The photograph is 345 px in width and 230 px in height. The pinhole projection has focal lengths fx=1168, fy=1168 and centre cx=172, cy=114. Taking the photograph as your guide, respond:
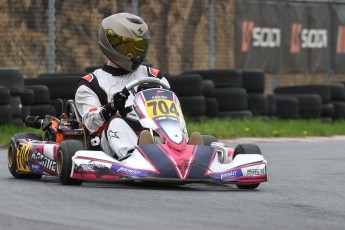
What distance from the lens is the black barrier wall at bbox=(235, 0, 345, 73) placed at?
60.8 ft

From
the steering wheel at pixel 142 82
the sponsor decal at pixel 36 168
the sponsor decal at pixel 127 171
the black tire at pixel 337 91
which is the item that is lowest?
the black tire at pixel 337 91

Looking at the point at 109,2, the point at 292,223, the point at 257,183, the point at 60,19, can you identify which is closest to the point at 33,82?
the point at 60,19

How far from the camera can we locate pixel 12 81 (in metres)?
13.1

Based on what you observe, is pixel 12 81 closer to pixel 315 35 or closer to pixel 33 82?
pixel 33 82

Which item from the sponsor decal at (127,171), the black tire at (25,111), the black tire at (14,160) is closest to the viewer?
the sponsor decal at (127,171)

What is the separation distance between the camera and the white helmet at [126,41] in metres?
8.73

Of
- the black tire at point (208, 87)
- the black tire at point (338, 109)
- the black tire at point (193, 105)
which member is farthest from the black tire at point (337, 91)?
the black tire at point (193, 105)

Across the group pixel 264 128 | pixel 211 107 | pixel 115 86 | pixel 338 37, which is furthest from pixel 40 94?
pixel 338 37

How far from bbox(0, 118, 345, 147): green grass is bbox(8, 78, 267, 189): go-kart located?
184 inches

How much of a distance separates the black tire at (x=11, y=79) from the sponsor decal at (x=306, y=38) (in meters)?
7.50

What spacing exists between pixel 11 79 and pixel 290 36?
755cm

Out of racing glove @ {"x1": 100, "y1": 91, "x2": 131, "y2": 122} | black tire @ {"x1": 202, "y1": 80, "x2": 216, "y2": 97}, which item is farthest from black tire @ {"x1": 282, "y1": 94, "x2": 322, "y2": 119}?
racing glove @ {"x1": 100, "y1": 91, "x2": 131, "y2": 122}

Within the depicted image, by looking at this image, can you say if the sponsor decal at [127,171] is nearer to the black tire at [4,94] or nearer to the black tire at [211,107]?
the black tire at [4,94]

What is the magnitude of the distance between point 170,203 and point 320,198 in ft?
3.81
